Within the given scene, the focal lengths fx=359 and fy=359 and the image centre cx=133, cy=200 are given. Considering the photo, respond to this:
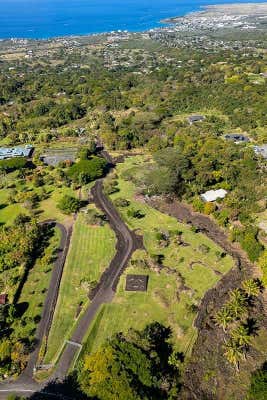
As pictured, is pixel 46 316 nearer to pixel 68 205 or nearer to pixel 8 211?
pixel 68 205

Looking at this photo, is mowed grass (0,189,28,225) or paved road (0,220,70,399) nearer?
paved road (0,220,70,399)

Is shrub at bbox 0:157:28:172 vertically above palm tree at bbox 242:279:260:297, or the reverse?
shrub at bbox 0:157:28:172

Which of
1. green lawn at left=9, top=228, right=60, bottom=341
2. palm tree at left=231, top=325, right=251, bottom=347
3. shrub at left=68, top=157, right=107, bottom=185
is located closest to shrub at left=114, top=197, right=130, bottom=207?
shrub at left=68, top=157, right=107, bottom=185

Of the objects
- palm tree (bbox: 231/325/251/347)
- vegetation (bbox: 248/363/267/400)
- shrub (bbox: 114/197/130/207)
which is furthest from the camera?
shrub (bbox: 114/197/130/207)

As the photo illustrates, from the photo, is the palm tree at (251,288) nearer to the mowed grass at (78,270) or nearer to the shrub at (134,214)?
the mowed grass at (78,270)

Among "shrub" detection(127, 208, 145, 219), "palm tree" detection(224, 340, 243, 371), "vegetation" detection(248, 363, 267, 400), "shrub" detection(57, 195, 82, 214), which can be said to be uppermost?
"shrub" detection(57, 195, 82, 214)

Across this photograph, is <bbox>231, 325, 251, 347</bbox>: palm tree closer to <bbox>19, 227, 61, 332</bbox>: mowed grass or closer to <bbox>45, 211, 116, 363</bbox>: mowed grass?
<bbox>45, 211, 116, 363</bbox>: mowed grass

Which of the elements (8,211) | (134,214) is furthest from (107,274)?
(8,211)

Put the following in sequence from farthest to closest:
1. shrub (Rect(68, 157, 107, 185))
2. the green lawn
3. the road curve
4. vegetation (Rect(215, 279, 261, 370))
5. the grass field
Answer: shrub (Rect(68, 157, 107, 185)) < the green lawn < the grass field < the road curve < vegetation (Rect(215, 279, 261, 370))
